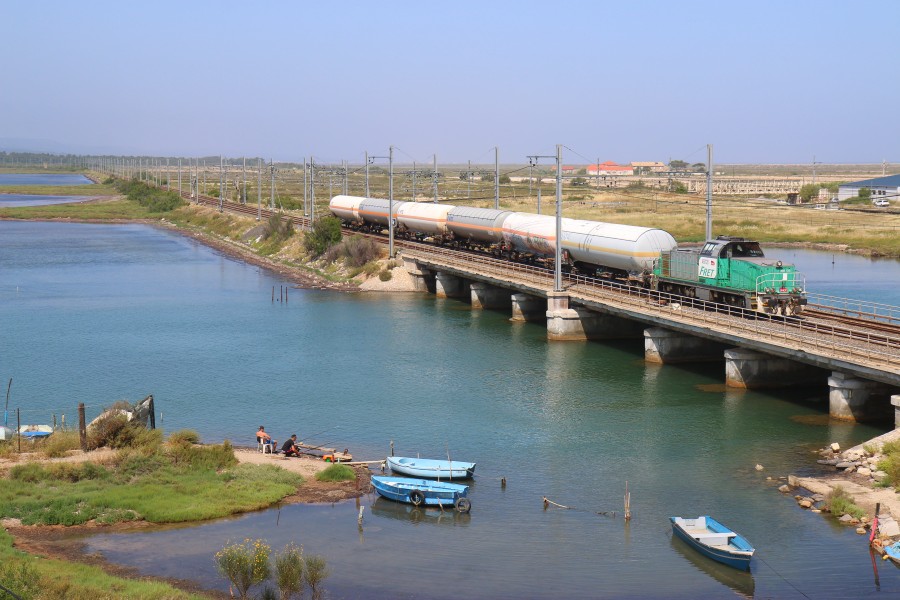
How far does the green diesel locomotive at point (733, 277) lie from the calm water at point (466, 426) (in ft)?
13.7

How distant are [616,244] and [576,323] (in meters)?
5.34

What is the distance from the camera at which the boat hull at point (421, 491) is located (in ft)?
109

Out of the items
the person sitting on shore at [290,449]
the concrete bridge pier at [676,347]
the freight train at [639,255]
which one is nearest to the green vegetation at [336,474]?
the person sitting on shore at [290,449]

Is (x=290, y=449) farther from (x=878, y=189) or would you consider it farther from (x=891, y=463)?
(x=878, y=189)

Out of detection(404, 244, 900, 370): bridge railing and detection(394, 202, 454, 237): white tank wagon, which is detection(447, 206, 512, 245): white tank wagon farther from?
detection(404, 244, 900, 370): bridge railing

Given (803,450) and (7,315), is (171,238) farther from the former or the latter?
(803,450)

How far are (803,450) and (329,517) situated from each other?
18.3m

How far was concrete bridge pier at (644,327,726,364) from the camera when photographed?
179 feet

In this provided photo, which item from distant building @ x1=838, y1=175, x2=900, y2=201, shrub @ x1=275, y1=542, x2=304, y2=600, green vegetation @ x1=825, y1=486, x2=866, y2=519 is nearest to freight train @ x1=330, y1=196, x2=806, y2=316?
green vegetation @ x1=825, y1=486, x2=866, y2=519

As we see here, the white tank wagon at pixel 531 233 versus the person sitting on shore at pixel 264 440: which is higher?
the white tank wagon at pixel 531 233

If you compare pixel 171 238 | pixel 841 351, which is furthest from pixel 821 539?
pixel 171 238

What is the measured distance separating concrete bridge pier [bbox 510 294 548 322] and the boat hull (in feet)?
120

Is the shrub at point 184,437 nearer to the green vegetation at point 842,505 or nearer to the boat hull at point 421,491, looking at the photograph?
the boat hull at point 421,491

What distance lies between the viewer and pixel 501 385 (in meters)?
51.3
